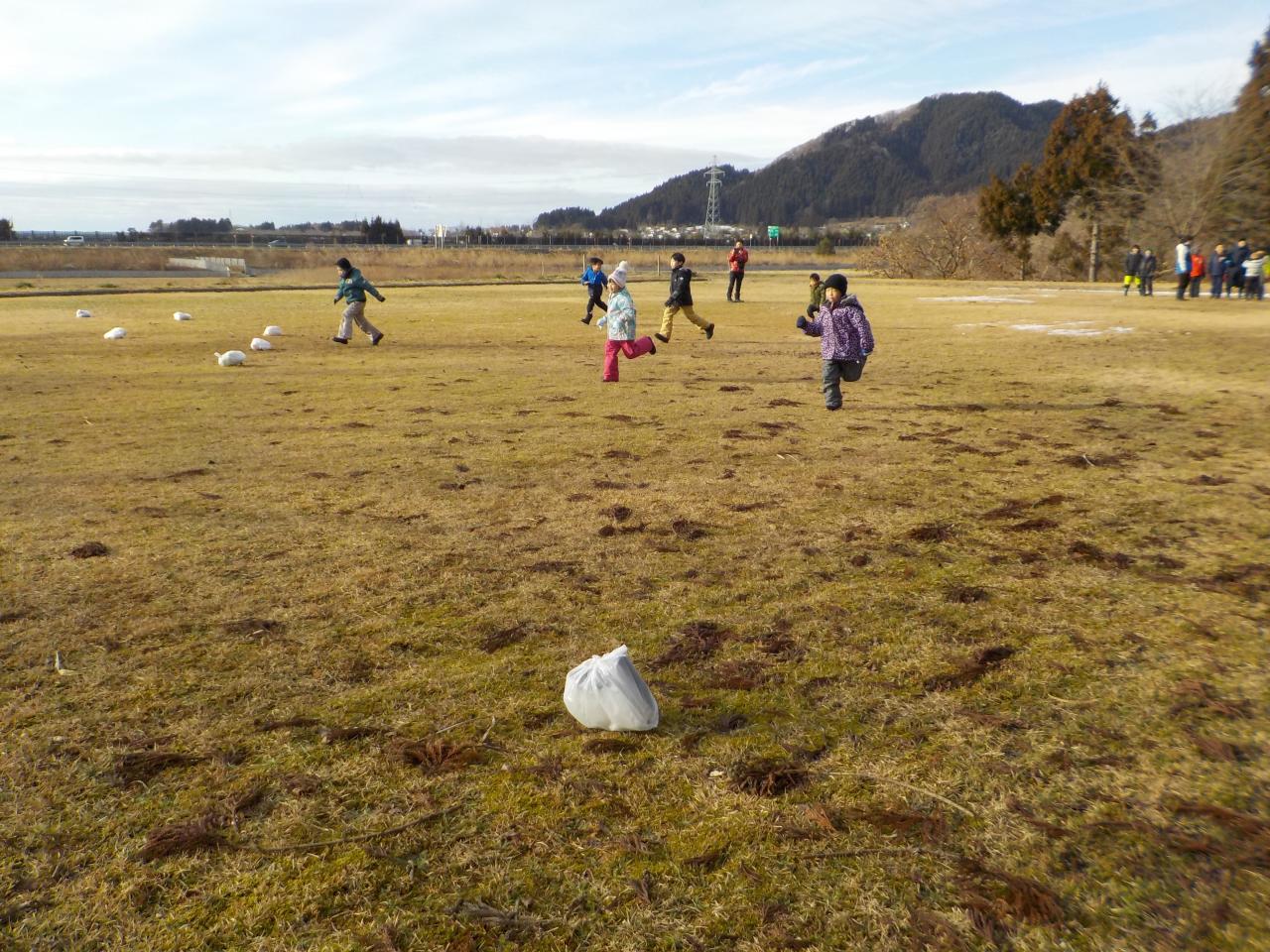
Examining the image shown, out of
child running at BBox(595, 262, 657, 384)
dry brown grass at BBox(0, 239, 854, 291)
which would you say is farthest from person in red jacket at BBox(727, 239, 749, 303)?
dry brown grass at BBox(0, 239, 854, 291)

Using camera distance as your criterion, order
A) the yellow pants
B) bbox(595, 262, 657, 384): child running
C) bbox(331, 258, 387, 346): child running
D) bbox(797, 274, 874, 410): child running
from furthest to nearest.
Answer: bbox(331, 258, 387, 346): child running < the yellow pants < bbox(595, 262, 657, 384): child running < bbox(797, 274, 874, 410): child running

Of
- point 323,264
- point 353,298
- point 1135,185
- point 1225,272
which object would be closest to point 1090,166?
point 1135,185

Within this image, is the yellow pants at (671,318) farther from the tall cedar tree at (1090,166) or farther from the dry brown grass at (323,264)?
the tall cedar tree at (1090,166)

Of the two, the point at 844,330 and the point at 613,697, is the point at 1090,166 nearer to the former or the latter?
the point at 844,330

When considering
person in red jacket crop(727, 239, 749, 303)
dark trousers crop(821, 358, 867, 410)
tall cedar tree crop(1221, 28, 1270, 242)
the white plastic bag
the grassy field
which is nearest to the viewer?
the grassy field

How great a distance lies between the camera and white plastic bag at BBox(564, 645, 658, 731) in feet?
11.7

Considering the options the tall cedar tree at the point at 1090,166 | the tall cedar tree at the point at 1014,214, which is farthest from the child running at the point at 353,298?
the tall cedar tree at the point at 1014,214

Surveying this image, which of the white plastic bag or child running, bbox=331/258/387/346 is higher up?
child running, bbox=331/258/387/346

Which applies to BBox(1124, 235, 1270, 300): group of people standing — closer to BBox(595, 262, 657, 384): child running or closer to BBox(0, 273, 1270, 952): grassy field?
BBox(0, 273, 1270, 952): grassy field

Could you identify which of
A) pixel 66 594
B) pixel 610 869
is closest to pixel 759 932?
pixel 610 869

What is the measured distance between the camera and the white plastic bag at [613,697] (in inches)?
140

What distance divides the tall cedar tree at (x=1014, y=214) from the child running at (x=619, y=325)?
48.4 metres

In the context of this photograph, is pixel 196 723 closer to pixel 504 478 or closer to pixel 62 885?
pixel 62 885

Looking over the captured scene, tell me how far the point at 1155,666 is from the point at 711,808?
2442 millimetres
